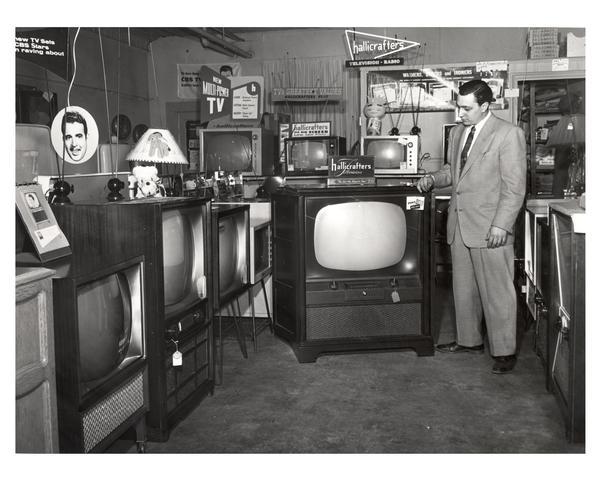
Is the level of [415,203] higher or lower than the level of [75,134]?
lower

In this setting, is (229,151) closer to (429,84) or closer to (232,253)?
(232,253)

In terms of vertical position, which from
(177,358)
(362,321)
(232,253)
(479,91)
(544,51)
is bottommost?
(362,321)

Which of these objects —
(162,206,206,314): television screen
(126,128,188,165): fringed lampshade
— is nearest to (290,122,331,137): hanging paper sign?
(126,128,188,165): fringed lampshade

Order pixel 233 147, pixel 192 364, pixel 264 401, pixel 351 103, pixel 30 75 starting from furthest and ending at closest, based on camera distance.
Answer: pixel 351 103, pixel 30 75, pixel 233 147, pixel 264 401, pixel 192 364

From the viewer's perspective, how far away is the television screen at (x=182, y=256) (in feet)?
9.14

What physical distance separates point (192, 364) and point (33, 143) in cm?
155

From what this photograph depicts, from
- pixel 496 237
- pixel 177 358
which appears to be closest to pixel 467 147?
pixel 496 237

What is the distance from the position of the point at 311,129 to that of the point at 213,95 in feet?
3.45

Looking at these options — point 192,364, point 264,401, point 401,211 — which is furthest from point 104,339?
point 401,211

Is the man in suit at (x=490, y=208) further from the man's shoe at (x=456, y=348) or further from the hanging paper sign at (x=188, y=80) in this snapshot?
the hanging paper sign at (x=188, y=80)

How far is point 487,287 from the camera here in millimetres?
3734

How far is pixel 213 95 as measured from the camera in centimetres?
529

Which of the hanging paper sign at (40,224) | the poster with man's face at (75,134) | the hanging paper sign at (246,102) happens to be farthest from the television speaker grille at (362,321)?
the hanging paper sign at (246,102)

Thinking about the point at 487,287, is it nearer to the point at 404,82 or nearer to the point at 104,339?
the point at 104,339
